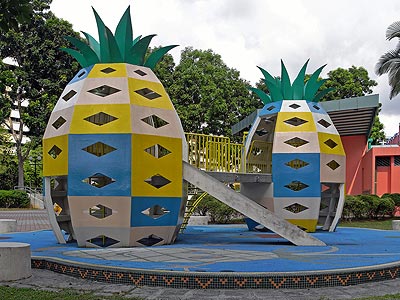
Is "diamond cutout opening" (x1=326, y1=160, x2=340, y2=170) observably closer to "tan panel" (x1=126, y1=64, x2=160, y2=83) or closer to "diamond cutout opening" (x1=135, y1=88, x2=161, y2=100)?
"diamond cutout opening" (x1=135, y1=88, x2=161, y2=100)

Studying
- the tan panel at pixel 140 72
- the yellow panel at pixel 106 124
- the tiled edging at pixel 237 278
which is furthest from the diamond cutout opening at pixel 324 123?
the tiled edging at pixel 237 278

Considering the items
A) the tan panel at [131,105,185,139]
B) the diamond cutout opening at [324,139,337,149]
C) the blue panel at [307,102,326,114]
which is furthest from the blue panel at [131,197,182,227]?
the blue panel at [307,102,326,114]

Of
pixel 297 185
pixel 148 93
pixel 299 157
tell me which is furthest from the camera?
pixel 297 185

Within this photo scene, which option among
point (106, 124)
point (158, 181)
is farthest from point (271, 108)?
point (106, 124)

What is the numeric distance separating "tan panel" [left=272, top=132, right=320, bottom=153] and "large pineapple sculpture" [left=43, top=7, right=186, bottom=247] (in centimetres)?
485

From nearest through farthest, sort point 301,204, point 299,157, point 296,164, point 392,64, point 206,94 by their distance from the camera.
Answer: point 301,204
point 299,157
point 296,164
point 392,64
point 206,94

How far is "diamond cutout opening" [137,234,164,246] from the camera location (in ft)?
38.8

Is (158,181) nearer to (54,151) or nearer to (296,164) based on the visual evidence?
(54,151)

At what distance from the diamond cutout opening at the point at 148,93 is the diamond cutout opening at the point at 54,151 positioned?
2278mm

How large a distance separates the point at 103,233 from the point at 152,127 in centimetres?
262

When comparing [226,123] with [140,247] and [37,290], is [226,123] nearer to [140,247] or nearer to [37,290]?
Result: [140,247]

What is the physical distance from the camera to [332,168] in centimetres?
1645

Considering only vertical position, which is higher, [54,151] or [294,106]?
[294,106]

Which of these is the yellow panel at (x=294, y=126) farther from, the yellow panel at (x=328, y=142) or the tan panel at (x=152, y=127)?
the tan panel at (x=152, y=127)
